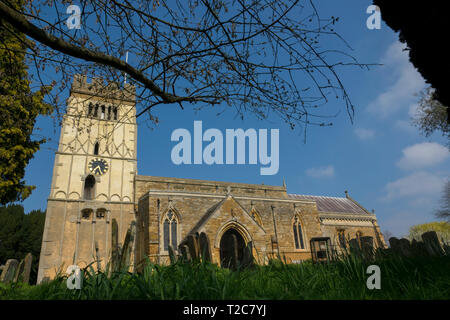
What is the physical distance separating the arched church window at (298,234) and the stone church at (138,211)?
84mm

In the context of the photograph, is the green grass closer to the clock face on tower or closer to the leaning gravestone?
the leaning gravestone

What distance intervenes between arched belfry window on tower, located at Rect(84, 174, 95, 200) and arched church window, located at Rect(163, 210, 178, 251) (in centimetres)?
884

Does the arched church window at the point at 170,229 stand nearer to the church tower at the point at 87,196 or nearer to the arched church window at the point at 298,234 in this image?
the church tower at the point at 87,196

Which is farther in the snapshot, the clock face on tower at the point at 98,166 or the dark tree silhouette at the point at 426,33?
the clock face on tower at the point at 98,166

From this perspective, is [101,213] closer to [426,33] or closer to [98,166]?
[98,166]

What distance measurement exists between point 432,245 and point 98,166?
25.3 meters

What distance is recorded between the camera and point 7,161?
1462cm

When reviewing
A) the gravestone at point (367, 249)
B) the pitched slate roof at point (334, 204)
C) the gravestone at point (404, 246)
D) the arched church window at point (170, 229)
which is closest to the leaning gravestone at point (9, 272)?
the gravestone at point (367, 249)

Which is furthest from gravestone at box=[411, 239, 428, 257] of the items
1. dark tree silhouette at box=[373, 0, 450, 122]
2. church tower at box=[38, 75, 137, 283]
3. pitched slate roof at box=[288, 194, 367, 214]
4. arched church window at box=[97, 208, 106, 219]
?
pitched slate roof at box=[288, 194, 367, 214]

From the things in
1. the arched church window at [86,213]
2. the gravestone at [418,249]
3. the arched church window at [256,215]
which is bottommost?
the gravestone at [418,249]

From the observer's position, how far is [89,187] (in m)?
25.9

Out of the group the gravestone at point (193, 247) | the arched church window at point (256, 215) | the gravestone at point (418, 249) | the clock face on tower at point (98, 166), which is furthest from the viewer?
the clock face on tower at point (98, 166)

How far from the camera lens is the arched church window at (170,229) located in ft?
65.0
